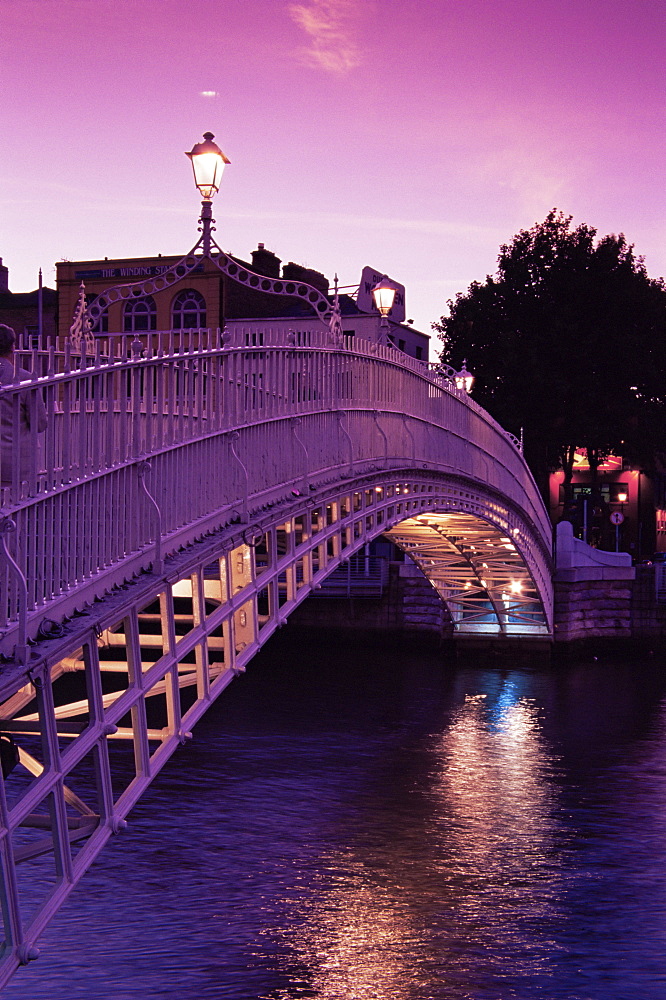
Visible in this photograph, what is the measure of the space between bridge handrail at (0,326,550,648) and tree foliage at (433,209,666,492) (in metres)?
35.7

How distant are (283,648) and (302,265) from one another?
24579mm

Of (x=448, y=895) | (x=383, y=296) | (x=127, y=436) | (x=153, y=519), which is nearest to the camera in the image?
(x=127, y=436)

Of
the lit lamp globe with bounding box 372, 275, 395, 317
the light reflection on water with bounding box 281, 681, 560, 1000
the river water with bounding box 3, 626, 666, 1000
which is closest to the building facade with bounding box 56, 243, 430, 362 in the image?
the river water with bounding box 3, 626, 666, 1000

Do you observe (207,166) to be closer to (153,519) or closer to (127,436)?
(127,436)

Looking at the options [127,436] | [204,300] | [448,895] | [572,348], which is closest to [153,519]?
[127,436]

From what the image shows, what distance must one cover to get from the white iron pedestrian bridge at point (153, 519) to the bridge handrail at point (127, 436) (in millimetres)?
20

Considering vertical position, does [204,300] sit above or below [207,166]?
above

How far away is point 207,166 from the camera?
12109 mm

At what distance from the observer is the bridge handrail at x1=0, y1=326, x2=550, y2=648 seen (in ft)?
26.4

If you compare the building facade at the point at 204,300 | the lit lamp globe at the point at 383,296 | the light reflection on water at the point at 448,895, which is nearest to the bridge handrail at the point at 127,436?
the lit lamp globe at the point at 383,296

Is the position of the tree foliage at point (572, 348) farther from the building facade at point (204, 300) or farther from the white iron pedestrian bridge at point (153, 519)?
the white iron pedestrian bridge at point (153, 519)

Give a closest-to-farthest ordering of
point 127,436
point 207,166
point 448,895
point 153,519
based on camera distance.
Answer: point 127,436, point 153,519, point 207,166, point 448,895

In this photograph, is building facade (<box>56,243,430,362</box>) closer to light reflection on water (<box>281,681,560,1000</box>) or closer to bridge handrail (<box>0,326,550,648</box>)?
light reflection on water (<box>281,681,560,1000</box>)

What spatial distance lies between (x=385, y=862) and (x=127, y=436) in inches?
365
